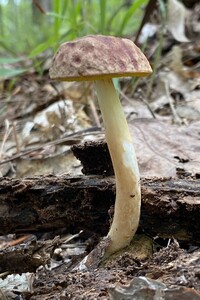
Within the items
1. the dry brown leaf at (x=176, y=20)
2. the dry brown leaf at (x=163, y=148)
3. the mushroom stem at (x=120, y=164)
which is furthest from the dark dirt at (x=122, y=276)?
the dry brown leaf at (x=176, y=20)

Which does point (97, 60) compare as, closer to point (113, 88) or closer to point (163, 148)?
point (113, 88)

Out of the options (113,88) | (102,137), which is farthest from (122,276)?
(102,137)

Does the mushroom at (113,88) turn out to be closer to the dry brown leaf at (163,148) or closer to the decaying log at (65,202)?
the decaying log at (65,202)

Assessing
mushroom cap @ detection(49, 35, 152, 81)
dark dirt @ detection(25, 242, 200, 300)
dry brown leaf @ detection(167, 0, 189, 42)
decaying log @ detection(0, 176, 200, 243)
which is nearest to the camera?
dark dirt @ detection(25, 242, 200, 300)

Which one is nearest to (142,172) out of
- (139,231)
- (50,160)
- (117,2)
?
(139,231)

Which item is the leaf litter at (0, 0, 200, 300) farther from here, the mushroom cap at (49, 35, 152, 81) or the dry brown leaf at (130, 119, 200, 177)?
the mushroom cap at (49, 35, 152, 81)

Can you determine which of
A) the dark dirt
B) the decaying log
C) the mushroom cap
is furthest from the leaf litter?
the mushroom cap

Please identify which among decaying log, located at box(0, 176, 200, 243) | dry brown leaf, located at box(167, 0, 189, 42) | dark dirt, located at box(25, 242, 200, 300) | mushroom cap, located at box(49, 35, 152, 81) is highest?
dry brown leaf, located at box(167, 0, 189, 42)
